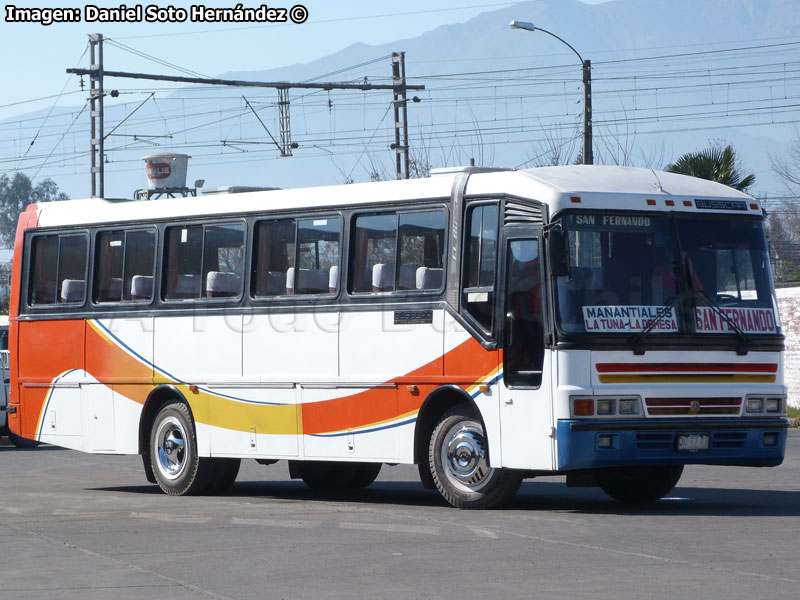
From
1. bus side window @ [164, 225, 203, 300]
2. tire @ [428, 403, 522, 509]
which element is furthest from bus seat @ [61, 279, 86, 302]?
tire @ [428, 403, 522, 509]

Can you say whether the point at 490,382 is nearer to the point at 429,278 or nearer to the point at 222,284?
the point at 429,278

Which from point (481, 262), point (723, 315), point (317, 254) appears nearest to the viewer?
point (723, 315)

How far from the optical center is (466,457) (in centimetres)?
1420

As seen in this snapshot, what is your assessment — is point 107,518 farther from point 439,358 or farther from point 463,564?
point 463,564

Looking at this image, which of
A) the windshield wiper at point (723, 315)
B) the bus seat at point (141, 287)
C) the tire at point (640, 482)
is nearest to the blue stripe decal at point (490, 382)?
the tire at point (640, 482)

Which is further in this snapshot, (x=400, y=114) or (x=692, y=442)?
(x=400, y=114)

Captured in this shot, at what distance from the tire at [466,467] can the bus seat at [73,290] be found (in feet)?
18.8

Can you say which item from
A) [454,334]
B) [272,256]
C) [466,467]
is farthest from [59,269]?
[466,467]

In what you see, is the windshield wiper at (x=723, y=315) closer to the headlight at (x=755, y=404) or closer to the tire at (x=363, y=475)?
the headlight at (x=755, y=404)

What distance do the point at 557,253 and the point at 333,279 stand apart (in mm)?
3063

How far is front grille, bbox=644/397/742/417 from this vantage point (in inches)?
535

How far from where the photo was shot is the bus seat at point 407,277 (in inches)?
582

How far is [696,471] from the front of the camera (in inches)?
795

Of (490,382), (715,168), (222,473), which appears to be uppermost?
(715,168)
